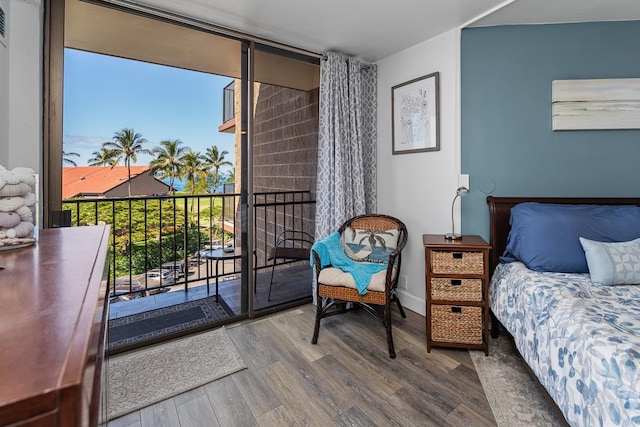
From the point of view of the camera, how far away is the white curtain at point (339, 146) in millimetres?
2793

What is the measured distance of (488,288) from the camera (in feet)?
6.94

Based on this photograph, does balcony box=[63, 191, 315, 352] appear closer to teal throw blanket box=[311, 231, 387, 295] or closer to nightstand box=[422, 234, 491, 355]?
teal throw blanket box=[311, 231, 387, 295]

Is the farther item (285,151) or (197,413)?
(285,151)

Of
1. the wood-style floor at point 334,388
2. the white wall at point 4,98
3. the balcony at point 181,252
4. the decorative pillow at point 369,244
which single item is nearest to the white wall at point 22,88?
the white wall at point 4,98

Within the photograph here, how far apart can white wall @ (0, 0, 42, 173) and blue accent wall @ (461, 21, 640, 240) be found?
2.82m

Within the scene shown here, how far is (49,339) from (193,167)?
295 cm

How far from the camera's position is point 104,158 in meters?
2.56

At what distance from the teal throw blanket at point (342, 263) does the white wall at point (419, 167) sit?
61 cm

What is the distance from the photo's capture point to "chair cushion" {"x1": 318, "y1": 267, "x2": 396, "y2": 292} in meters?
2.21

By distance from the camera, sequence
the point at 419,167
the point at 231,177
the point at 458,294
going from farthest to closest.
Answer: the point at 231,177, the point at 419,167, the point at 458,294

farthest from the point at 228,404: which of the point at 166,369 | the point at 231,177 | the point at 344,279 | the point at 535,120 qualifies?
the point at 535,120

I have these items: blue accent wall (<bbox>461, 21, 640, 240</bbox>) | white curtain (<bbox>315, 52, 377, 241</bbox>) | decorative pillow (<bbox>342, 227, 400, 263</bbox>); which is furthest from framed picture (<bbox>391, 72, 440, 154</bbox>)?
decorative pillow (<bbox>342, 227, 400, 263</bbox>)

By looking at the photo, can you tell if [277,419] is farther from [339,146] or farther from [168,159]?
[168,159]

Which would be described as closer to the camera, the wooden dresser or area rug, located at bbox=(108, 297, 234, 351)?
the wooden dresser
